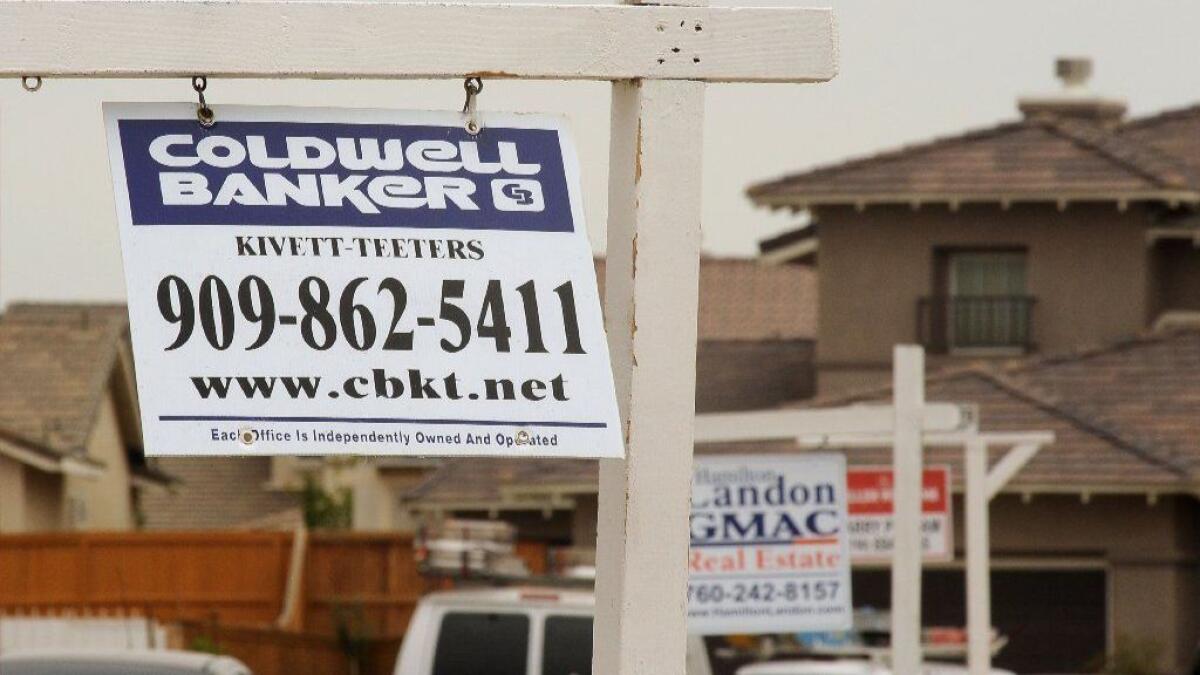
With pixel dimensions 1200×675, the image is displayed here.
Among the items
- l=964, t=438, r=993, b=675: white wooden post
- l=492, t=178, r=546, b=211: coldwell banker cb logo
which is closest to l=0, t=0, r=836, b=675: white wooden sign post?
l=492, t=178, r=546, b=211: coldwell banker cb logo

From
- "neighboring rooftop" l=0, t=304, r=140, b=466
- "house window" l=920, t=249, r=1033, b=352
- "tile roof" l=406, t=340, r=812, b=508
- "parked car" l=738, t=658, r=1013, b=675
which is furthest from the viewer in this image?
"neighboring rooftop" l=0, t=304, r=140, b=466

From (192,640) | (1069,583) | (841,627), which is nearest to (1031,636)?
(1069,583)

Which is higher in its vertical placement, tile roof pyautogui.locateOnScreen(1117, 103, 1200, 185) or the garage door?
tile roof pyautogui.locateOnScreen(1117, 103, 1200, 185)

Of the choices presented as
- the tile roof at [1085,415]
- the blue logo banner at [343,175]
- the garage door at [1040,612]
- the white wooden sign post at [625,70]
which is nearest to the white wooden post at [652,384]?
the white wooden sign post at [625,70]

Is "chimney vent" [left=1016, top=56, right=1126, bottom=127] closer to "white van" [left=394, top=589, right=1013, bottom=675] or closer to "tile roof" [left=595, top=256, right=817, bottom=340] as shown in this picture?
"tile roof" [left=595, top=256, right=817, bottom=340]

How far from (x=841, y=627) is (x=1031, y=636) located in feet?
53.1

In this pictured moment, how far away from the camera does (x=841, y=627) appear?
641 inches

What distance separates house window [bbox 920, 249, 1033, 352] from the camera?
119 feet

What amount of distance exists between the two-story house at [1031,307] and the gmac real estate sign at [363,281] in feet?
82.0

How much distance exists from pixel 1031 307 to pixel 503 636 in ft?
64.9

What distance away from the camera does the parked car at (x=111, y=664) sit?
15.2 m

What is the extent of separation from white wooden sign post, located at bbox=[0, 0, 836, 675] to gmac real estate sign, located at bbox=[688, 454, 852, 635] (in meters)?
8.88

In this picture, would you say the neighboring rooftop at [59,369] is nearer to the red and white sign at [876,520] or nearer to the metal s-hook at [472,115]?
the red and white sign at [876,520]

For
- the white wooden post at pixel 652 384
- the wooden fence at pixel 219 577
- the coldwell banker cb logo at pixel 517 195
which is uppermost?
the coldwell banker cb logo at pixel 517 195
